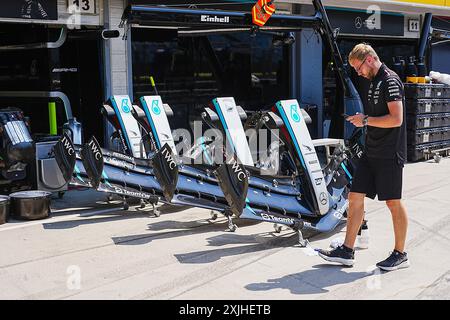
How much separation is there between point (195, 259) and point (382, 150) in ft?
5.99

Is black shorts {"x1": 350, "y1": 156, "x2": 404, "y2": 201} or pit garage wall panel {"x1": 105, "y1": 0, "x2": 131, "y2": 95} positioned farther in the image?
pit garage wall panel {"x1": 105, "y1": 0, "x2": 131, "y2": 95}

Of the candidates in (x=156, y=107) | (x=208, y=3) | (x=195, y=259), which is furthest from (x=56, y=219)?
(x=208, y=3)

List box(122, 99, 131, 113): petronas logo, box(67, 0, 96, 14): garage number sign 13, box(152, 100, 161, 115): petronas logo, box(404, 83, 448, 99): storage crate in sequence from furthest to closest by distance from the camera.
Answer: box(404, 83, 448, 99): storage crate, box(67, 0, 96, 14): garage number sign 13, box(122, 99, 131, 113): petronas logo, box(152, 100, 161, 115): petronas logo

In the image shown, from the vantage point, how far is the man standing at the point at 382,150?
462 centimetres

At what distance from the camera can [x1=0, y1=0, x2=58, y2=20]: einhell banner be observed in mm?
8195

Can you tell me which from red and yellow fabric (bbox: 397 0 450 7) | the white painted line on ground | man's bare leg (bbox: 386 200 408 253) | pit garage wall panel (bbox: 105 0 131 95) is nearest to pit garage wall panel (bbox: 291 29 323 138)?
red and yellow fabric (bbox: 397 0 450 7)

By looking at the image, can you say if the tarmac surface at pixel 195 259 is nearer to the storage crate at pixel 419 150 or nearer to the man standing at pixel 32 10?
the man standing at pixel 32 10

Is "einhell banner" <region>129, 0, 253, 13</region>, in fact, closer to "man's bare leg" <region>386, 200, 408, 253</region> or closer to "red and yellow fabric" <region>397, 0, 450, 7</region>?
"red and yellow fabric" <region>397, 0, 450, 7</region>

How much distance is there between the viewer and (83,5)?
359 inches

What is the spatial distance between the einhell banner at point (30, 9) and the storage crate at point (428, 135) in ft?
21.1

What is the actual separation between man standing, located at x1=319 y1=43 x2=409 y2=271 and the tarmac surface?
1.05 ft

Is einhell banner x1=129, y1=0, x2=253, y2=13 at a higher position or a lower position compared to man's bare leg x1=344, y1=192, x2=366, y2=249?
higher

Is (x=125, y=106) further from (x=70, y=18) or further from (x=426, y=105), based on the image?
(x=426, y=105)

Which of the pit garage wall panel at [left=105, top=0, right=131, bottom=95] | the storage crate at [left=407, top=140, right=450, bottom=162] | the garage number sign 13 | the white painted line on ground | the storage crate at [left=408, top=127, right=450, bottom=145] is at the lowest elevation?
the white painted line on ground
